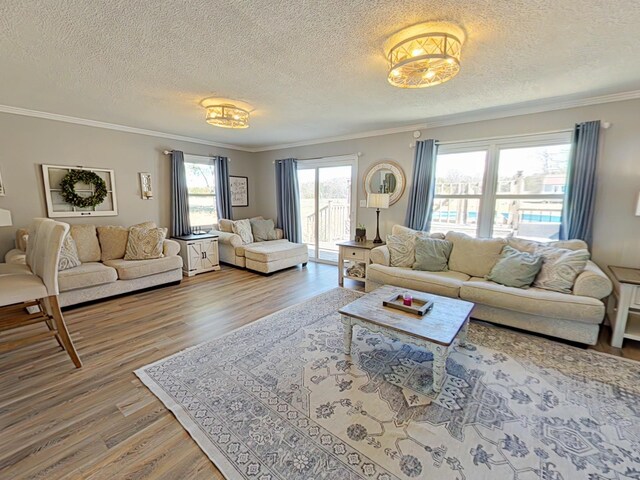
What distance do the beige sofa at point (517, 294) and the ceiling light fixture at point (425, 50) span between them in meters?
2.06

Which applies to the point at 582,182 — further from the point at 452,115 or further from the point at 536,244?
the point at 452,115

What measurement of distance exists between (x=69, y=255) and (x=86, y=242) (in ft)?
1.29

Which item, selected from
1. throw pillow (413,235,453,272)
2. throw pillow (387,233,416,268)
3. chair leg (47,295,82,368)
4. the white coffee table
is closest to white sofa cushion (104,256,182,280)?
chair leg (47,295,82,368)

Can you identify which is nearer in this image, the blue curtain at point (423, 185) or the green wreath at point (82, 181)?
the green wreath at point (82, 181)

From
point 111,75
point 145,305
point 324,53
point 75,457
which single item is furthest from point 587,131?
point 145,305

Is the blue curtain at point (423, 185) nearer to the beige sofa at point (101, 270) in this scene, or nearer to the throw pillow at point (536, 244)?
the throw pillow at point (536, 244)

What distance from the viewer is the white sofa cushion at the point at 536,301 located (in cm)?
242

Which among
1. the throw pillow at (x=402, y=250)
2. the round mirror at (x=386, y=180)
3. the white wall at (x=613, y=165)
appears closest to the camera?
the white wall at (x=613, y=165)

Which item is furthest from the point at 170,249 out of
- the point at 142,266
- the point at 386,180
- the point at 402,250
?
the point at 386,180

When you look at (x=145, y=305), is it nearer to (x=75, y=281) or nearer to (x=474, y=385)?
(x=75, y=281)

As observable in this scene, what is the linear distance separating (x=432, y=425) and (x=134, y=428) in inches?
69.2

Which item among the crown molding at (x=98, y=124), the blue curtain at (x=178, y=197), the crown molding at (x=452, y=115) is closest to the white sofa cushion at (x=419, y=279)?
the crown molding at (x=452, y=115)

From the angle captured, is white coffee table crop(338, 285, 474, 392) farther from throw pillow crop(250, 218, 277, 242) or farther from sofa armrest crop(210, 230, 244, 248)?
throw pillow crop(250, 218, 277, 242)

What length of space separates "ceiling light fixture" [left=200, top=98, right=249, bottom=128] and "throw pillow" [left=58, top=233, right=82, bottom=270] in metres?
2.34
